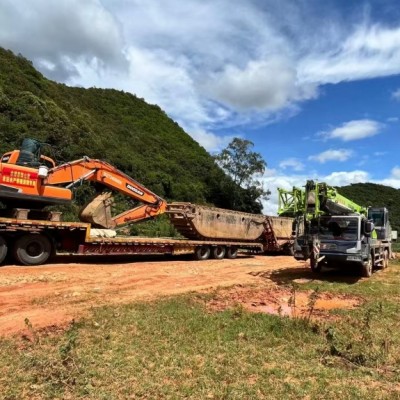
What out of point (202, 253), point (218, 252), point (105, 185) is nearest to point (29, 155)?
point (105, 185)

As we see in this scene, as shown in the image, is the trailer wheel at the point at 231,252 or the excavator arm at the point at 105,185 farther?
the trailer wheel at the point at 231,252

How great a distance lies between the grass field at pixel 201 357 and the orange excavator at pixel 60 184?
677 centimetres

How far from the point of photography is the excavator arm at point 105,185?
49.2 feet

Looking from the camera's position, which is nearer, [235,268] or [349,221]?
[349,221]

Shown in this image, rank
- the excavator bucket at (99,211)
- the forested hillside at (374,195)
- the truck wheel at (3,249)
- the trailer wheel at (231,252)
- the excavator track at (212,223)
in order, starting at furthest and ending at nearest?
the forested hillside at (374,195)
the trailer wheel at (231,252)
the excavator track at (212,223)
the excavator bucket at (99,211)
the truck wheel at (3,249)

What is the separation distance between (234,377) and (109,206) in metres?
12.1

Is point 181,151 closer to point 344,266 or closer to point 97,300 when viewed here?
point 344,266

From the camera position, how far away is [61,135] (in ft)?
127

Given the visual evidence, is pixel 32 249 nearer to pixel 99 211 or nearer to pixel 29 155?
pixel 29 155

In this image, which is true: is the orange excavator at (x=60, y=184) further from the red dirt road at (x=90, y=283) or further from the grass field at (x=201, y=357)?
the grass field at (x=201, y=357)

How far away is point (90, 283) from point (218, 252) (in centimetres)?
982

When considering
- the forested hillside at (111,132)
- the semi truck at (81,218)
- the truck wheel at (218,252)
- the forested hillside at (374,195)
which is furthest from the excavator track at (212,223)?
the forested hillside at (374,195)

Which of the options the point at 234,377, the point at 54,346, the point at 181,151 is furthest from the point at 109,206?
the point at 181,151

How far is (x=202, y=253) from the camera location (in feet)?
64.4
